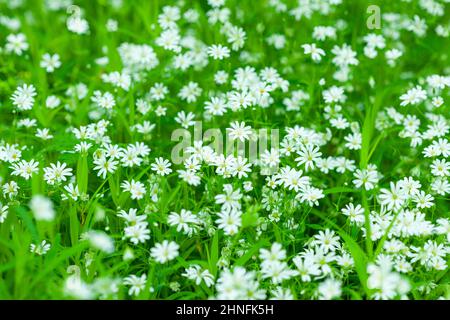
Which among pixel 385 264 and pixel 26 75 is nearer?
pixel 385 264

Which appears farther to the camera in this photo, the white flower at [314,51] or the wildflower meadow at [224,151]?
the white flower at [314,51]

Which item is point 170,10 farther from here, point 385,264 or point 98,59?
point 385,264

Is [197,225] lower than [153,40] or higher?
lower

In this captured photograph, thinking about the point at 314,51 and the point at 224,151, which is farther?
the point at 314,51

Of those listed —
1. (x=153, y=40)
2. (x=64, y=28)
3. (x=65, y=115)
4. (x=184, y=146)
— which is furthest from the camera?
(x=64, y=28)

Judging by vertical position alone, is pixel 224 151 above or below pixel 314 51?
below

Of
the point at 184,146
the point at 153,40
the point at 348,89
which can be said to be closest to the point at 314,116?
the point at 348,89

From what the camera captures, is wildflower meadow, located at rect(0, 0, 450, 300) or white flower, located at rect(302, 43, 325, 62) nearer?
wildflower meadow, located at rect(0, 0, 450, 300)
